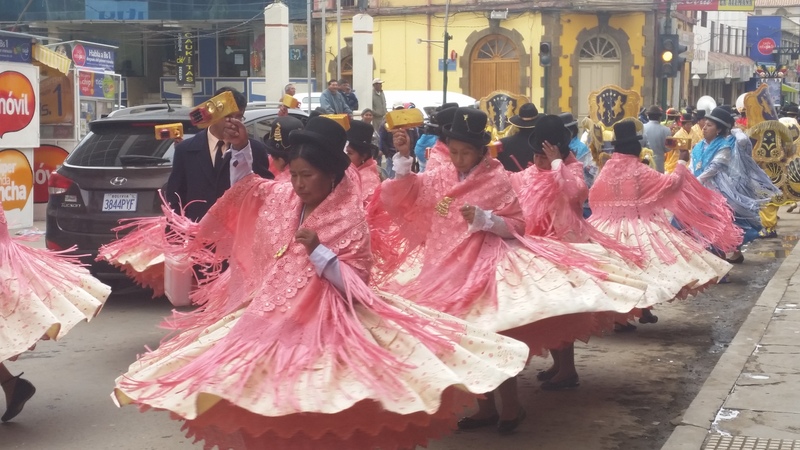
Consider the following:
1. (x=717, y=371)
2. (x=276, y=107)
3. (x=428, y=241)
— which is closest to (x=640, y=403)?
(x=717, y=371)

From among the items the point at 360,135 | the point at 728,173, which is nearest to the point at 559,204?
the point at 360,135

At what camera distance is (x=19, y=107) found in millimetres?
15531

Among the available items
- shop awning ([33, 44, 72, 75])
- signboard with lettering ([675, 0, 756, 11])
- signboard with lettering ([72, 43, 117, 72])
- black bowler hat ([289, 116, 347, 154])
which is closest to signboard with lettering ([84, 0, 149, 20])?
signboard with lettering ([72, 43, 117, 72])

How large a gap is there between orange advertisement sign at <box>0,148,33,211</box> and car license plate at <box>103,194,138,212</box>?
19.0 ft

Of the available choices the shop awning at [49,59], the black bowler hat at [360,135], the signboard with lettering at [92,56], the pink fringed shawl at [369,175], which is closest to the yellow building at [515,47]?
the signboard with lettering at [92,56]

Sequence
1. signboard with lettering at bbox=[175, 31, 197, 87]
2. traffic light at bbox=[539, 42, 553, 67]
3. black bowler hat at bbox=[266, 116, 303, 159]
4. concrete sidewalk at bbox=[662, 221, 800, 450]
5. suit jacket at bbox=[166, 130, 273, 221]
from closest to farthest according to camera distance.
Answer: black bowler hat at bbox=[266, 116, 303, 159]
concrete sidewalk at bbox=[662, 221, 800, 450]
suit jacket at bbox=[166, 130, 273, 221]
traffic light at bbox=[539, 42, 553, 67]
signboard with lettering at bbox=[175, 31, 197, 87]

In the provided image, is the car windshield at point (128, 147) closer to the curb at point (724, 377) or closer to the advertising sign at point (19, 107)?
the curb at point (724, 377)

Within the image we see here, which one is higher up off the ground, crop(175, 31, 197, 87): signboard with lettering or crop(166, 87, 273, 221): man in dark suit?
crop(175, 31, 197, 87): signboard with lettering

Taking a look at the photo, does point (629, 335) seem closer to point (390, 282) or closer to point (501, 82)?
point (390, 282)

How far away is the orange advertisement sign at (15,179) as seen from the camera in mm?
15273

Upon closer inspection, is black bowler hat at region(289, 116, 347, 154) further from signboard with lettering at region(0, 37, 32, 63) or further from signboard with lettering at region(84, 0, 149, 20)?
signboard with lettering at region(84, 0, 149, 20)

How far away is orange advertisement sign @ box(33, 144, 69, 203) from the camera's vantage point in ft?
56.2

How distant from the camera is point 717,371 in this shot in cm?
763

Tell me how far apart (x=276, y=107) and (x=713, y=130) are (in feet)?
16.3
